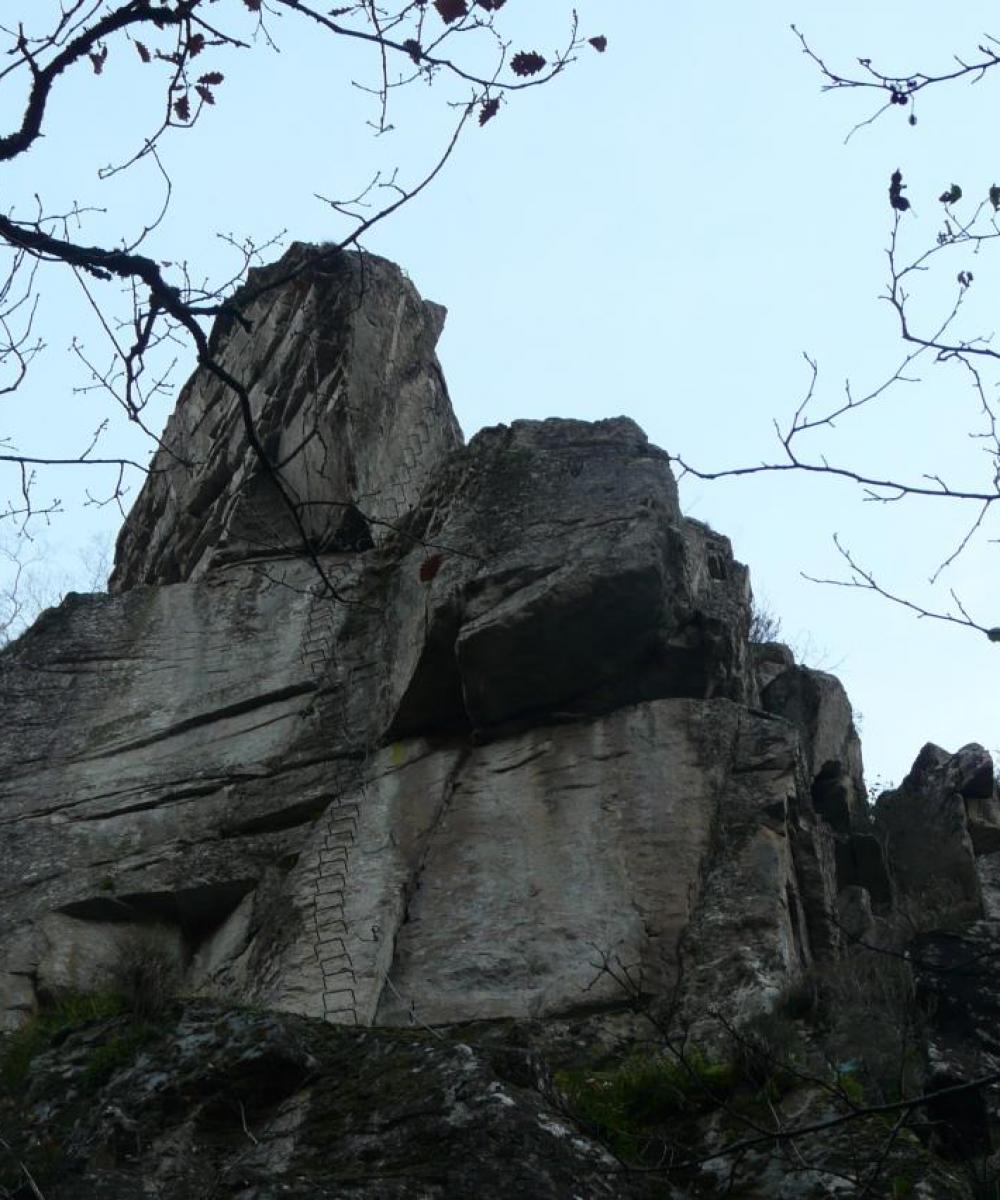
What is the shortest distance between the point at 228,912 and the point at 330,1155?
6.49m

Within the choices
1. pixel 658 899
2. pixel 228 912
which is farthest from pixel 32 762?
pixel 658 899

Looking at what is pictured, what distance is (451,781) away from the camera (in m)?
13.6

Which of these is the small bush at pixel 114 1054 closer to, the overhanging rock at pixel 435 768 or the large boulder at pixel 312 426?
the overhanging rock at pixel 435 768

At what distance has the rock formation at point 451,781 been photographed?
12.1 m

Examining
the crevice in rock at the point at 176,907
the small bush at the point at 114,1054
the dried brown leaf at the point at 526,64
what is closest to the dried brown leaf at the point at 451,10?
the dried brown leaf at the point at 526,64

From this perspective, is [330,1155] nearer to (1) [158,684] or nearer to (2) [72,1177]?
(2) [72,1177]

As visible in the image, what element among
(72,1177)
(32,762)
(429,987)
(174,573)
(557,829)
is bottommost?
(72,1177)

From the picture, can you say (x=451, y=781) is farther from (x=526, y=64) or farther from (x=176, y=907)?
(x=526, y=64)

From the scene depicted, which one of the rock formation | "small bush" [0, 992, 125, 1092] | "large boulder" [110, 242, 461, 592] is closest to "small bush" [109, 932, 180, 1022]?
"small bush" [0, 992, 125, 1092]

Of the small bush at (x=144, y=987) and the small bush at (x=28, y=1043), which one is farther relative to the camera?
the small bush at (x=144, y=987)

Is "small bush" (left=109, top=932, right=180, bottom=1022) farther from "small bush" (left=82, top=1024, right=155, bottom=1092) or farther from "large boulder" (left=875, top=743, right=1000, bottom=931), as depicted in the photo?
"large boulder" (left=875, top=743, right=1000, bottom=931)

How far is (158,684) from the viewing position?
15617 millimetres

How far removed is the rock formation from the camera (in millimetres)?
12062

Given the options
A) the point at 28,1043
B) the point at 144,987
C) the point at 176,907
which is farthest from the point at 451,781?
the point at 28,1043
